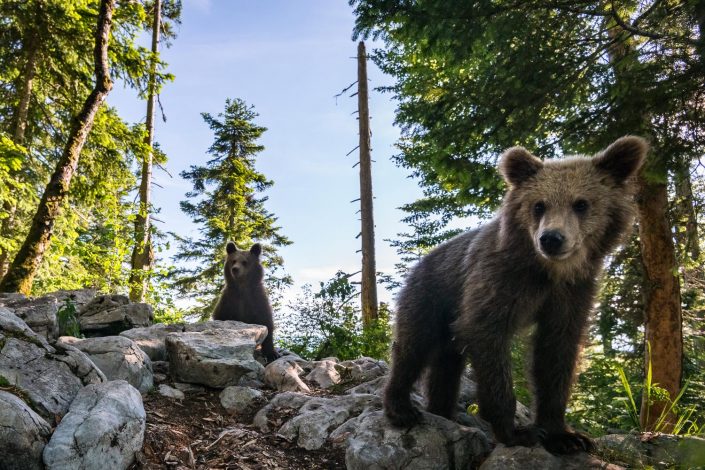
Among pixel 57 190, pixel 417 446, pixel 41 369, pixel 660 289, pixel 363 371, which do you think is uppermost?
pixel 57 190

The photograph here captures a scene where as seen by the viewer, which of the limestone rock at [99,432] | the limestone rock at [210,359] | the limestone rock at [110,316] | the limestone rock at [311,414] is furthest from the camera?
the limestone rock at [110,316]

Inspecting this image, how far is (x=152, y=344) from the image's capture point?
6.91m

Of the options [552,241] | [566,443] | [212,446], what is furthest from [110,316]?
[552,241]

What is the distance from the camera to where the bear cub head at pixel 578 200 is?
11.6ft

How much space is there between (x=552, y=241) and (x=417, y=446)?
1.83 meters

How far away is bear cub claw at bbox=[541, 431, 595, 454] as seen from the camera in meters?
3.60

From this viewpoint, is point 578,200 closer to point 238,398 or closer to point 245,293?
point 238,398

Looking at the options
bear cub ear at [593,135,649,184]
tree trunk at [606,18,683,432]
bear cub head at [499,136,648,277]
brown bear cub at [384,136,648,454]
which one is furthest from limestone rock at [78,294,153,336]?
tree trunk at [606,18,683,432]

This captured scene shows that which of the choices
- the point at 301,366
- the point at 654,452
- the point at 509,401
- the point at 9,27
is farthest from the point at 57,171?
the point at 654,452

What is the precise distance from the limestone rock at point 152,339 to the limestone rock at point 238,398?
154 cm

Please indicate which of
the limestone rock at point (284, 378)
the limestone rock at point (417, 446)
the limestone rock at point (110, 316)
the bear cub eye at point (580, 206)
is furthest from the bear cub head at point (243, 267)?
the bear cub eye at point (580, 206)

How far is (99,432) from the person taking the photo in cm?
358

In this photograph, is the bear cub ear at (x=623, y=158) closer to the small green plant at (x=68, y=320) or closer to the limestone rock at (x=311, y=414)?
the limestone rock at (x=311, y=414)

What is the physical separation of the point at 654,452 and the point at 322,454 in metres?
2.61
